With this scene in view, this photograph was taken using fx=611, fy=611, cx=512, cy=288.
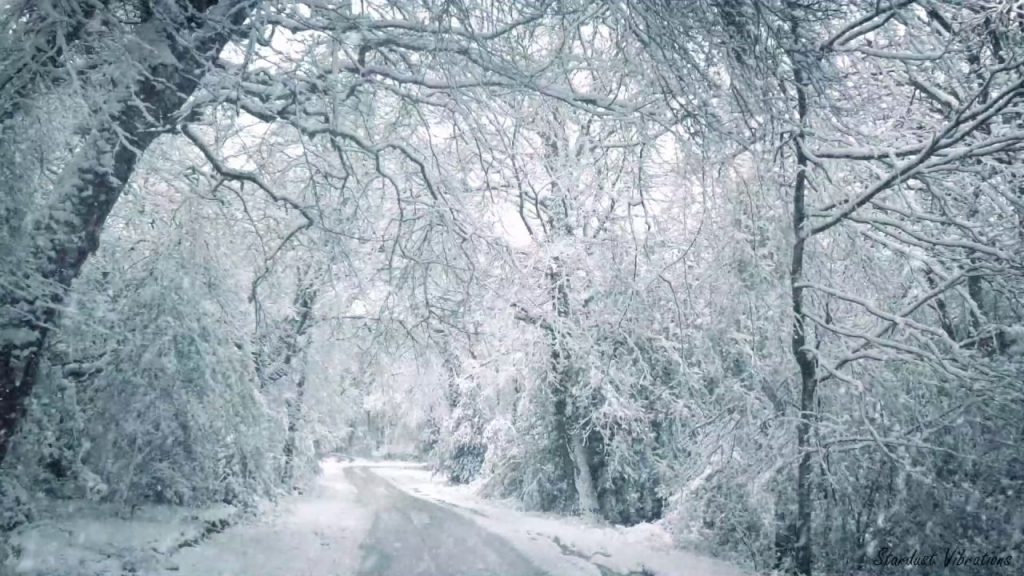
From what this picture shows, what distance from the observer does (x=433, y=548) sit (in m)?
11.2

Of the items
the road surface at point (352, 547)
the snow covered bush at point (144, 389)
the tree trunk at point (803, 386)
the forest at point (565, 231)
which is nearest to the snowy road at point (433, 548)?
the road surface at point (352, 547)

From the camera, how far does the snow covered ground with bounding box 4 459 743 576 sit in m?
8.16

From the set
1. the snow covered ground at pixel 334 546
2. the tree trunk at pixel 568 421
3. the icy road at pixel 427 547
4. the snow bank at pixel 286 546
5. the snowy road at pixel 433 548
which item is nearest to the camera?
the snow covered ground at pixel 334 546

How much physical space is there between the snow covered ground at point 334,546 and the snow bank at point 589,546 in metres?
0.02

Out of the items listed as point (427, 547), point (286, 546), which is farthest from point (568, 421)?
point (286, 546)

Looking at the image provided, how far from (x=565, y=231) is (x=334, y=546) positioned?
810cm

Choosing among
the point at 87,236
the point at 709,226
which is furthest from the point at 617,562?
the point at 87,236

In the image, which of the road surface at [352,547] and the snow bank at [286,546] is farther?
the road surface at [352,547]

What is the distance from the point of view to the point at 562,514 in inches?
651

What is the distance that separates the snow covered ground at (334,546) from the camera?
8.16m

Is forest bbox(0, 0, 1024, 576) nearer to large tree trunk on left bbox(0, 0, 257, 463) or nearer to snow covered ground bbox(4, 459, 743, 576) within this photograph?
large tree trunk on left bbox(0, 0, 257, 463)

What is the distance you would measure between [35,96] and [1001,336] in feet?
33.4

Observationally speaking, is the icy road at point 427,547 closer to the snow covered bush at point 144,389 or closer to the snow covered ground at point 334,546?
the snow covered ground at point 334,546

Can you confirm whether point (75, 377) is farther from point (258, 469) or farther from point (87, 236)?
point (87, 236)
